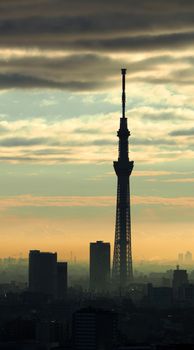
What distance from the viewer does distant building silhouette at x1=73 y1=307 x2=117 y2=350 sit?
590 feet

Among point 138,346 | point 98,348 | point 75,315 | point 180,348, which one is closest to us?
point 180,348

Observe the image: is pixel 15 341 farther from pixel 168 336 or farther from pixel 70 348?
pixel 168 336

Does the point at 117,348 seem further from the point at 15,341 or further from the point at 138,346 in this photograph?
the point at 15,341

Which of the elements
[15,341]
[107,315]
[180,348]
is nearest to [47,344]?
[15,341]

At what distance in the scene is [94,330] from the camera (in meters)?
188

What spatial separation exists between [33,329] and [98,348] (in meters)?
22.5

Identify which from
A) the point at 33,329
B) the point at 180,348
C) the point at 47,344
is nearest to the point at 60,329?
the point at 33,329

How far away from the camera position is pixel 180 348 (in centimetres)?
14862

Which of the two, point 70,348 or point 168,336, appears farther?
point 168,336

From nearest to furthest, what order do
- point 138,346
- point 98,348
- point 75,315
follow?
point 138,346 → point 98,348 → point 75,315

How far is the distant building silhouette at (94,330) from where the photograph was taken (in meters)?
180

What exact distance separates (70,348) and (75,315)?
2466cm

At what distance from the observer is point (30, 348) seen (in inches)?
6639

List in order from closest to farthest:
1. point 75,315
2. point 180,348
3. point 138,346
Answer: point 180,348, point 138,346, point 75,315
